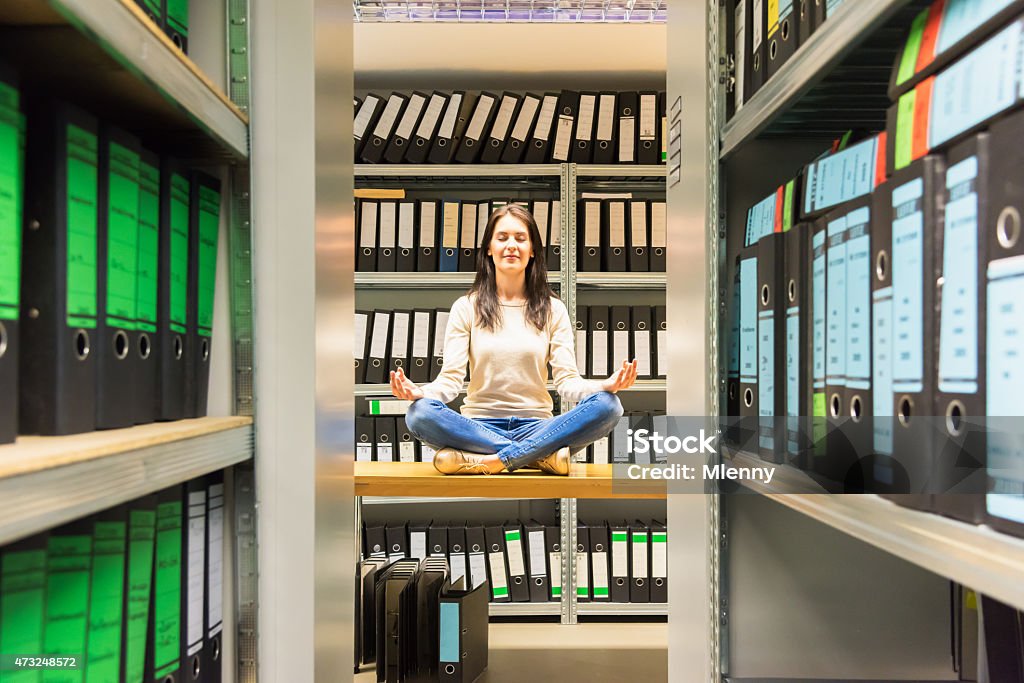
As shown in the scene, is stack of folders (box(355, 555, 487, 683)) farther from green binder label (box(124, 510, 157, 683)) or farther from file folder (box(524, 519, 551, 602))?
green binder label (box(124, 510, 157, 683))

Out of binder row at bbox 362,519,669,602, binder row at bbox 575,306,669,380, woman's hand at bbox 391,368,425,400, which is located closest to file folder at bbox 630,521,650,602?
binder row at bbox 362,519,669,602

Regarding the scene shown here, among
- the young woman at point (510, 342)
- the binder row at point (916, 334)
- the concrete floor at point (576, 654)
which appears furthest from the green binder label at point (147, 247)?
the concrete floor at point (576, 654)

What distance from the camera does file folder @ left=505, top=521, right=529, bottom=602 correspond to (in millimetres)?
3068

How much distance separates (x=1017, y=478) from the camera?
478 mm

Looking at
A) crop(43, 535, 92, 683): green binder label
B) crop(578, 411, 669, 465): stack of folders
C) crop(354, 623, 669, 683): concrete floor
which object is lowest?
crop(354, 623, 669, 683): concrete floor

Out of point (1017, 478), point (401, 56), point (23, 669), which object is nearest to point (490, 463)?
point (23, 669)

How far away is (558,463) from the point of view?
2.13m

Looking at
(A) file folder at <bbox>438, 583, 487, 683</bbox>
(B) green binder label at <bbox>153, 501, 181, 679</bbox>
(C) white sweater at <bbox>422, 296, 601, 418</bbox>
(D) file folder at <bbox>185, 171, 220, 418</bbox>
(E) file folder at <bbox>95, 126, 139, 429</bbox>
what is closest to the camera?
(E) file folder at <bbox>95, 126, 139, 429</bbox>

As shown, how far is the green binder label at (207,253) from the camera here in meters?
1.02

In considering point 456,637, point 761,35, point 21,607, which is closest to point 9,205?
point 21,607

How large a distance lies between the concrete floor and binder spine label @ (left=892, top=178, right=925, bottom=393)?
2.05m

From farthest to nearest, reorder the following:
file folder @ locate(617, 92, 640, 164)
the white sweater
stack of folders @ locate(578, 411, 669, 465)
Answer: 1. file folder @ locate(617, 92, 640, 164)
2. stack of folders @ locate(578, 411, 669, 465)
3. the white sweater

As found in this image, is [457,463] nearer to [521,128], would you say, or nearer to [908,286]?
[521,128]

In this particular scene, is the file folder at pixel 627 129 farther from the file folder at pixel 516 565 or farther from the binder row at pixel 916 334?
the binder row at pixel 916 334
